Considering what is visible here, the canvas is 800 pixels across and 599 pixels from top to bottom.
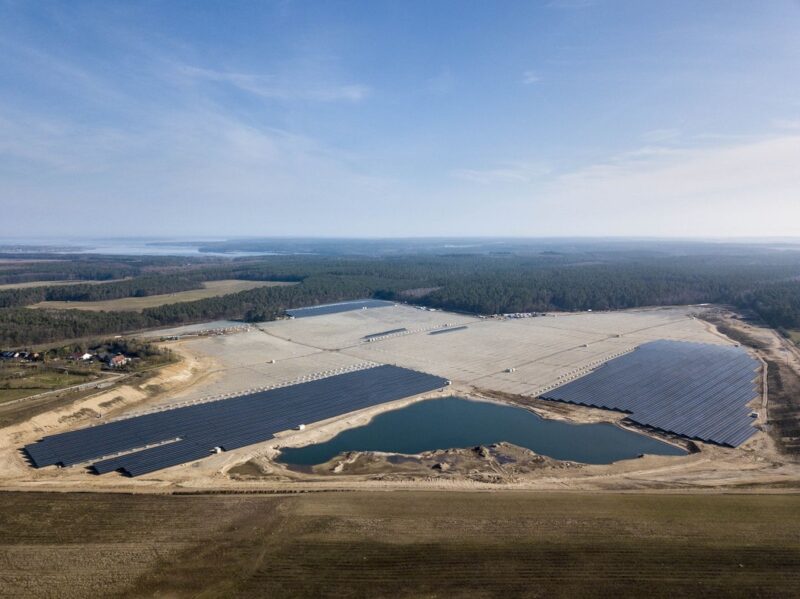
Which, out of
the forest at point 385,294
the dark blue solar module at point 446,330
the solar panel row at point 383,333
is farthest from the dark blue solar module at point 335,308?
the dark blue solar module at point 446,330

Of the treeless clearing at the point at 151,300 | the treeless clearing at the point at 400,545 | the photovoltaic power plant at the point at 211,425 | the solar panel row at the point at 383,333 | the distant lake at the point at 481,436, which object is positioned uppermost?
the treeless clearing at the point at 151,300

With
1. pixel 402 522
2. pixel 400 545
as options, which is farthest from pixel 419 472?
pixel 400 545

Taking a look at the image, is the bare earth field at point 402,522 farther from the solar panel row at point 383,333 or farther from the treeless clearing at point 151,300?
the treeless clearing at point 151,300

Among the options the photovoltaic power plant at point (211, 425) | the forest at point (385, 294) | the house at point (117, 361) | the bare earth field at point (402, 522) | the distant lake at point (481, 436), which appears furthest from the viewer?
the forest at point (385, 294)

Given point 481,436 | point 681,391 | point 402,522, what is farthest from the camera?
point 681,391

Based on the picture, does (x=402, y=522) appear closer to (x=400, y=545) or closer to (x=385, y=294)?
(x=400, y=545)

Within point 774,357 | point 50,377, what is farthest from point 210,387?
point 774,357
